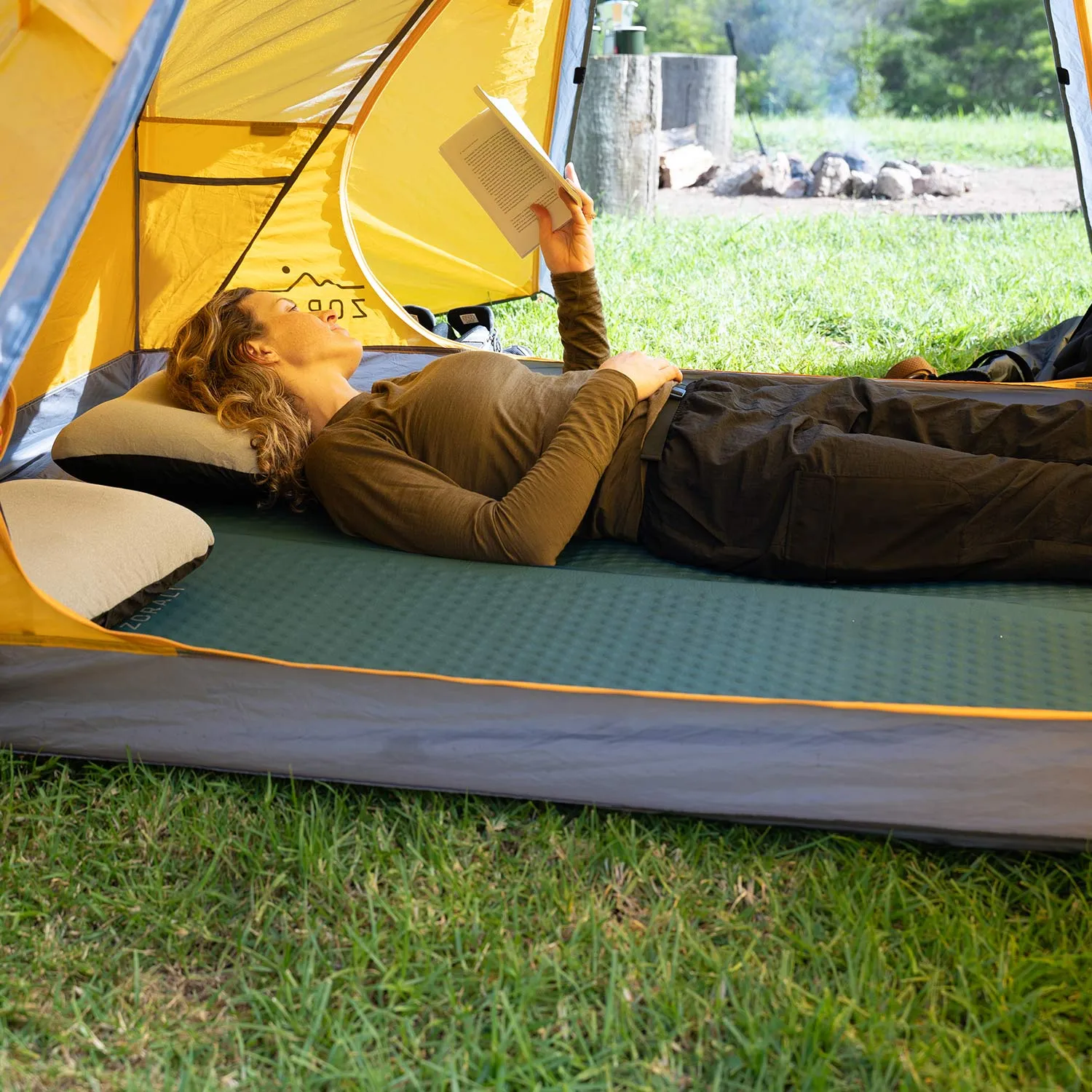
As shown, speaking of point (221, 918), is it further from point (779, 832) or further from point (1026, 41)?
point (1026, 41)

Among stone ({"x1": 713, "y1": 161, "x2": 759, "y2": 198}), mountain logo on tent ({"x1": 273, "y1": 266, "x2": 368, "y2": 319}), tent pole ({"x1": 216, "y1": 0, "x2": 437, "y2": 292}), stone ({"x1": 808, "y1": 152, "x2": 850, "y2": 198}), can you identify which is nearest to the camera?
tent pole ({"x1": 216, "y1": 0, "x2": 437, "y2": 292})

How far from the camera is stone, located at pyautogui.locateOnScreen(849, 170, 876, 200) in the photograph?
7.54 meters

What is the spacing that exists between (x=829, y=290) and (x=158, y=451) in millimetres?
3274

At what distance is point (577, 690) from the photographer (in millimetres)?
1578

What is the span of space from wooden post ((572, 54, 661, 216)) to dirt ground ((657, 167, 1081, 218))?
549mm

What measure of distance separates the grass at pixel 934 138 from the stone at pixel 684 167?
4.25 feet

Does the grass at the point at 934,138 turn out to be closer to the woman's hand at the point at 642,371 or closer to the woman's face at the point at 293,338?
the woman's hand at the point at 642,371

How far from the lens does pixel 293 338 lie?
7.23ft

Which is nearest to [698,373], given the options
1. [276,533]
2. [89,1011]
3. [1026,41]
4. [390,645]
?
[276,533]

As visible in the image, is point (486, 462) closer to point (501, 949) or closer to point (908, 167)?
point (501, 949)

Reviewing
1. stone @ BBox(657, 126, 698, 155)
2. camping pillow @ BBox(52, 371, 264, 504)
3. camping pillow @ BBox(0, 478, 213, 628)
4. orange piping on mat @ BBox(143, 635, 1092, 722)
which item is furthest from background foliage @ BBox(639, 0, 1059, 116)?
orange piping on mat @ BBox(143, 635, 1092, 722)

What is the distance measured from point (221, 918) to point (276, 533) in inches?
34.8

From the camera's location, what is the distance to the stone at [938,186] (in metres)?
7.47

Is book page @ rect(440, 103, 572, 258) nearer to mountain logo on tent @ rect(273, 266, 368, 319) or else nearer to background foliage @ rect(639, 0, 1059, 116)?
mountain logo on tent @ rect(273, 266, 368, 319)
